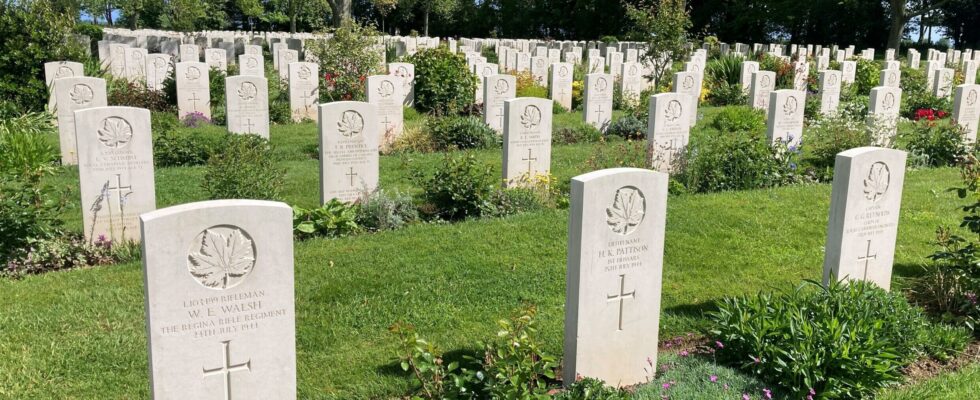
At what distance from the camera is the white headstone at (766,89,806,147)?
1137 cm

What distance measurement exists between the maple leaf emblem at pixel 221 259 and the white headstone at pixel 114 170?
13.1 feet

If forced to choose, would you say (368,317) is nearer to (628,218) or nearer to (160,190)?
(628,218)

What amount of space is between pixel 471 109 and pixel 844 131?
7848mm

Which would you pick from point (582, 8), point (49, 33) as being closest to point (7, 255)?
point (49, 33)

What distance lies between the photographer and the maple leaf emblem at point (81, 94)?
35.5ft

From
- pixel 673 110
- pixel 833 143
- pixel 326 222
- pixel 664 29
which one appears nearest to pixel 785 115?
Answer: pixel 833 143

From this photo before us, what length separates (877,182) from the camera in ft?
19.1

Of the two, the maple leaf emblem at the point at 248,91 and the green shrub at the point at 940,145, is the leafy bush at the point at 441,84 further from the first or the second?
the green shrub at the point at 940,145

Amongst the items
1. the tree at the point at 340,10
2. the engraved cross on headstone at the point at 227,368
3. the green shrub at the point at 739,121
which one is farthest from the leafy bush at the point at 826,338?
the tree at the point at 340,10

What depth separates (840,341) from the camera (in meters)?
4.77

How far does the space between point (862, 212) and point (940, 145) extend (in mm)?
7543

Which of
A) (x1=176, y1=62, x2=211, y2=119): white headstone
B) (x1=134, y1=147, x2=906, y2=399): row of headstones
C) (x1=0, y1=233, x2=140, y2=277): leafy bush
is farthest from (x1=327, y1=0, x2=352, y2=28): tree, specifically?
(x1=134, y1=147, x2=906, y2=399): row of headstones

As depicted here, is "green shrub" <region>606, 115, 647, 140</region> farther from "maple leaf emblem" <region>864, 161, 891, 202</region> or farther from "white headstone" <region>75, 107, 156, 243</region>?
"white headstone" <region>75, 107, 156, 243</region>

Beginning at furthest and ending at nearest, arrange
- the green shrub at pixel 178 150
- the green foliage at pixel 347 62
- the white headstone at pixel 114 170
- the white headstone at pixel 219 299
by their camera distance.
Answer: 1. the green foliage at pixel 347 62
2. the green shrub at pixel 178 150
3. the white headstone at pixel 114 170
4. the white headstone at pixel 219 299
